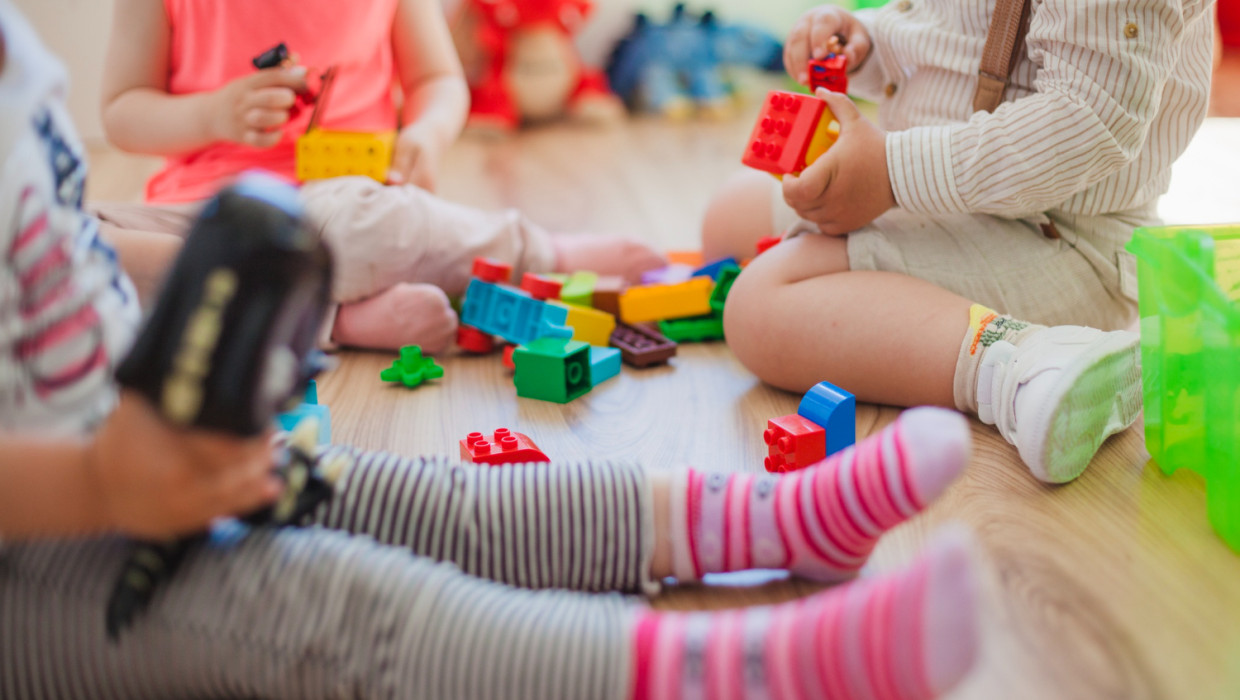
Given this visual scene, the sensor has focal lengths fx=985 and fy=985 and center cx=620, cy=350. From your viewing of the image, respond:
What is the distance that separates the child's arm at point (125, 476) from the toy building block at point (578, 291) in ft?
2.09

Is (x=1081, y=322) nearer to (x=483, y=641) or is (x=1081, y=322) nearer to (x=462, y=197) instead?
(x=483, y=641)

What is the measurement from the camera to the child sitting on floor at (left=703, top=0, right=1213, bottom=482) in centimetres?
76

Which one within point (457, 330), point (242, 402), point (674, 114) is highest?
point (242, 402)

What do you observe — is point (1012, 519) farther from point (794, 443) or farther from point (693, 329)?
point (693, 329)

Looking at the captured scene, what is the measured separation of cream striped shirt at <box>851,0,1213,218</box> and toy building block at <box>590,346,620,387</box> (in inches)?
12.2

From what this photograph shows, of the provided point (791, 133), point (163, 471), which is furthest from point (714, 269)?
point (163, 471)

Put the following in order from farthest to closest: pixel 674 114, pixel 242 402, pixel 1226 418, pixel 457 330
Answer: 1. pixel 674 114
2. pixel 457 330
3. pixel 1226 418
4. pixel 242 402

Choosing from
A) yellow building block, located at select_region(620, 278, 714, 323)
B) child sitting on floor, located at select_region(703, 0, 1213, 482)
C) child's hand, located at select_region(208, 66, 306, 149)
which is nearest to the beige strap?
child sitting on floor, located at select_region(703, 0, 1213, 482)

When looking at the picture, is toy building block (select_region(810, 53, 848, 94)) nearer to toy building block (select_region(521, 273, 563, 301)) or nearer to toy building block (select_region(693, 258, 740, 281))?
toy building block (select_region(693, 258, 740, 281))

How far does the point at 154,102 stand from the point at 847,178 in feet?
2.52

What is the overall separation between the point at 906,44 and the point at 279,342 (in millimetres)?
768

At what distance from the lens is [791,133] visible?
0.89 m

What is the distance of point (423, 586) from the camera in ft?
1.56

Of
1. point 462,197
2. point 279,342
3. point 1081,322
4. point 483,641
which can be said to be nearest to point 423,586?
point 483,641
